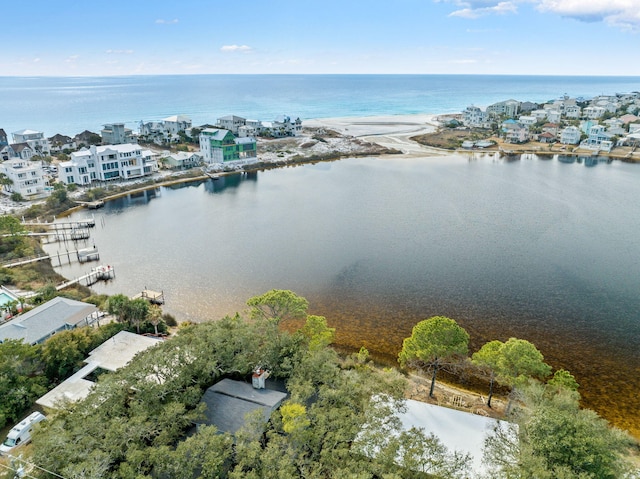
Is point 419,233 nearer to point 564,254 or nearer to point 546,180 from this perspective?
point 564,254

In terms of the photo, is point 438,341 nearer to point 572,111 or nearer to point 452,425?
point 452,425

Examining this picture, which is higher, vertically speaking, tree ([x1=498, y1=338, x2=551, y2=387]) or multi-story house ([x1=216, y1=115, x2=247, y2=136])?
multi-story house ([x1=216, y1=115, x2=247, y2=136])

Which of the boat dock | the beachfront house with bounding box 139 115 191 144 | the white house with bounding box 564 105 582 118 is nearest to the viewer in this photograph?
the boat dock

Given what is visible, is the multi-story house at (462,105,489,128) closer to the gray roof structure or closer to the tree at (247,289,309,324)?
the tree at (247,289,309,324)

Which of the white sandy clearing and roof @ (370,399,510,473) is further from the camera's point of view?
the white sandy clearing

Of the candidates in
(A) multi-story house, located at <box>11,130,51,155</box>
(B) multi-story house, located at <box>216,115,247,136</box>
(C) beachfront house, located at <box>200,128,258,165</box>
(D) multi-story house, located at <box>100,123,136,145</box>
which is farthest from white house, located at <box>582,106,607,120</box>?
(A) multi-story house, located at <box>11,130,51,155</box>

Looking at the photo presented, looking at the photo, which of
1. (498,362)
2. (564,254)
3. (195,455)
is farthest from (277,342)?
(564,254)

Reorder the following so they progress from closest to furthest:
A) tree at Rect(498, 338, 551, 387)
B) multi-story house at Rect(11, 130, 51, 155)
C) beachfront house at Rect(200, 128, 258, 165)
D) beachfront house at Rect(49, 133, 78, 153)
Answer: tree at Rect(498, 338, 551, 387) < beachfront house at Rect(200, 128, 258, 165) < multi-story house at Rect(11, 130, 51, 155) < beachfront house at Rect(49, 133, 78, 153)

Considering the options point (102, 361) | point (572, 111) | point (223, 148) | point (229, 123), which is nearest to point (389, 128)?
point (229, 123)
